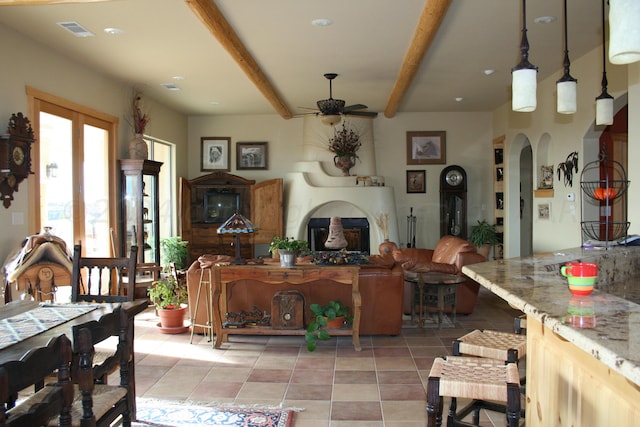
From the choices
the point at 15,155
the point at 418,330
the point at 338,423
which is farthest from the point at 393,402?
the point at 15,155

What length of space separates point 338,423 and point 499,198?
6.88 m

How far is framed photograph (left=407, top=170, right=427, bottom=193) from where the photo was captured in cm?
961

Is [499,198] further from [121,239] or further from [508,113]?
[121,239]

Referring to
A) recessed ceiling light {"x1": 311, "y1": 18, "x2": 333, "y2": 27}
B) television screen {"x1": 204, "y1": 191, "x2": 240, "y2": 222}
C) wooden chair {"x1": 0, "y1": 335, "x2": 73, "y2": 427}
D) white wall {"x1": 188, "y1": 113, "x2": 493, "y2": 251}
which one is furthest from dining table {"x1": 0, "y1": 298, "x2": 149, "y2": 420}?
white wall {"x1": 188, "y1": 113, "x2": 493, "y2": 251}

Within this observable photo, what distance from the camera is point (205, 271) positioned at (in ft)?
16.2

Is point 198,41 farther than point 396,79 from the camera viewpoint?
No

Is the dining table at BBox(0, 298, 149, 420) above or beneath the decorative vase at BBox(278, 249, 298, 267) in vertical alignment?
beneath

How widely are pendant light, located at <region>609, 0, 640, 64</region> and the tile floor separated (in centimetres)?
230

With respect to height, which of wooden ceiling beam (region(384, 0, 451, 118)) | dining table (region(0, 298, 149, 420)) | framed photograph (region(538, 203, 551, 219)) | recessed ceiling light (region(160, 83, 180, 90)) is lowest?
dining table (region(0, 298, 149, 420))

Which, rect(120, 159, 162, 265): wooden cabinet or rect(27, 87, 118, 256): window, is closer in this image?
rect(27, 87, 118, 256): window

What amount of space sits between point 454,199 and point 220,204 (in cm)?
418

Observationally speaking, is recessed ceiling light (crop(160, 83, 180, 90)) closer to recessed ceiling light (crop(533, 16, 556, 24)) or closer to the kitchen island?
recessed ceiling light (crop(533, 16, 556, 24))

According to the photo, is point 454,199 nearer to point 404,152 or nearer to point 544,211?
point 404,152

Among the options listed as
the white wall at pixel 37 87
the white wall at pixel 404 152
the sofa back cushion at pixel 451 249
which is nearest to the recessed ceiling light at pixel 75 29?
the white wall at pixel 37 87
